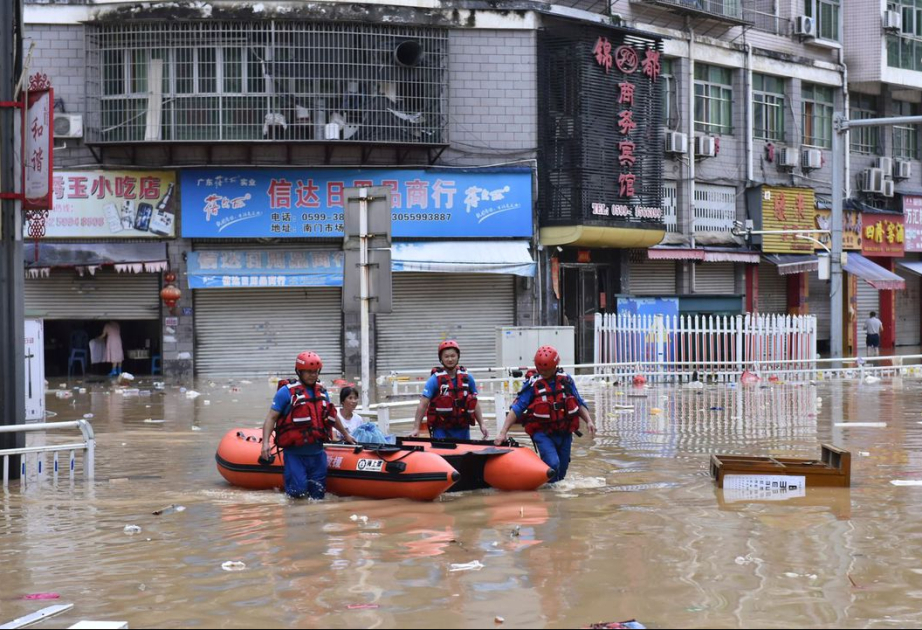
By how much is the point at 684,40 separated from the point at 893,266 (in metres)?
12.2

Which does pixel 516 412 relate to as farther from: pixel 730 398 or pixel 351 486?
pixel 730 398

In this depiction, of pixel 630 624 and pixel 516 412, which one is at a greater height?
pixel 516 412

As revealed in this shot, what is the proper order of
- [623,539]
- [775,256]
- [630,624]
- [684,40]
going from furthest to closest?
[775,256] < [684,40] < [623,539] < [630,624]

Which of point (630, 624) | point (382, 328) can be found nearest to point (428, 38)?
point (382, 328)

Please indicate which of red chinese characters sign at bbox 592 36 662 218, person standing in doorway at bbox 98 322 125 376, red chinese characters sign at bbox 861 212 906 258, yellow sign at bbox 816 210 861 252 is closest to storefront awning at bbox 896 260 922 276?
red chinese characters sign at bbox 861 212 906 258

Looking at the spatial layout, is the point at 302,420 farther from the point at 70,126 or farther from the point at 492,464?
the point at 70,126

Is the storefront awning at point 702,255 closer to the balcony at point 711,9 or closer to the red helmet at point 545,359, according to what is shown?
the balcony at point 711,9

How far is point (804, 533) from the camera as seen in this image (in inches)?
386

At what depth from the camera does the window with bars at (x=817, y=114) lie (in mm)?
37375

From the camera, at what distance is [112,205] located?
1098 inches

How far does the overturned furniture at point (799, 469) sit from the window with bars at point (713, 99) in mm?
22934

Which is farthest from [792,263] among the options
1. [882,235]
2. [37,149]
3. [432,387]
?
[37,149]

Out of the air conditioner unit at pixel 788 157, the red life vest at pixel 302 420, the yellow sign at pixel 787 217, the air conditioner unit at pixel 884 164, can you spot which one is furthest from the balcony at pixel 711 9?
the red life vest at pixel 302 420

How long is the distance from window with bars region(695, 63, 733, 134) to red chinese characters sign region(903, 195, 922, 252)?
28.9 ft
